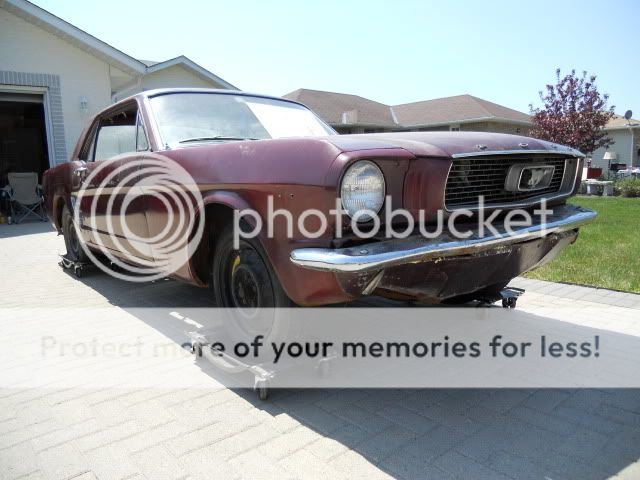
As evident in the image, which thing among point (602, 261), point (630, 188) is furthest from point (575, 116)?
point (602, 261)

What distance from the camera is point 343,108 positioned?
26.7m

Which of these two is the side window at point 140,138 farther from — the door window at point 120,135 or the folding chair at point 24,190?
the folding chair at point 24,190

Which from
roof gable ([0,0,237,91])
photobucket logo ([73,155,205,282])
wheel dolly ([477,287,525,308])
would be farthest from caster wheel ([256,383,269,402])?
roof gable ([0,0,237,91])

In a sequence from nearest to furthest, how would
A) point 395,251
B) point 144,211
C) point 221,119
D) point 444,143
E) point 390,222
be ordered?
point 395,251 → point 390,222 → point 444,143 → point 144,211 → point 221,119

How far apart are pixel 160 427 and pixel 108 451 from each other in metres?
0.25

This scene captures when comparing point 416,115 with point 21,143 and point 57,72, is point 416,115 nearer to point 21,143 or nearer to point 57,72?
point 21,143

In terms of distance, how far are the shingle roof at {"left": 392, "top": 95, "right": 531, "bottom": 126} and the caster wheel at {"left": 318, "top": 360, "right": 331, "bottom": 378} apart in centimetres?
2511

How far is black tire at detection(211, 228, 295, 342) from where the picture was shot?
243 cm

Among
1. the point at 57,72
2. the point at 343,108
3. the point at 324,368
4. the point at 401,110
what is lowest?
the point at 324,368

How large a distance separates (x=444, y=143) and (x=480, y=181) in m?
0.29

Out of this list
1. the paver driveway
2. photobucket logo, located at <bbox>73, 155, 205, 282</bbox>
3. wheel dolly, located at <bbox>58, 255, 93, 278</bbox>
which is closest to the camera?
the paver driveway

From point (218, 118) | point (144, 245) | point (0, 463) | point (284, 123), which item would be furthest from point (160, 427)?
point (284, 123)

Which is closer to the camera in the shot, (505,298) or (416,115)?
(505,298)

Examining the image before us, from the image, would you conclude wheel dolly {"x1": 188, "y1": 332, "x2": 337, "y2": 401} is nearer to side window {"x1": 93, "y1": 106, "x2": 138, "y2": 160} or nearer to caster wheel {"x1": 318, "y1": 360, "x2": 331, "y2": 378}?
caster wheel {"x1": 318, "y1": 360, "x2": 331, "y2": 378}
